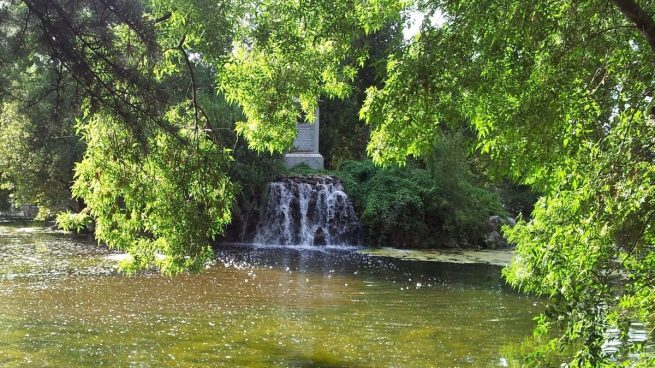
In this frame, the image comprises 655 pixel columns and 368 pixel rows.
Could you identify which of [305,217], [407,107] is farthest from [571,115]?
[305,217]

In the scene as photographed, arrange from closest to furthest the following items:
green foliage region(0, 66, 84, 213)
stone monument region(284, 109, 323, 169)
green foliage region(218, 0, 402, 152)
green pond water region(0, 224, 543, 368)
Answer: green foliage region(218, 0, 402, 152) < green pond water region(0, 224, 543, 368) < green foliage region(0, 66, 84, 213) < stone monument region(284, 109, 323, 169)

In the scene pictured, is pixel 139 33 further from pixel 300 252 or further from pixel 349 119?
pixel 349 119

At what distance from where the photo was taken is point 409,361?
7.17 m

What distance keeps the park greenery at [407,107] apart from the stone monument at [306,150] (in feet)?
57.7

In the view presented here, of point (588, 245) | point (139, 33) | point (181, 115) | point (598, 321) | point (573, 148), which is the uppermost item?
point (139, 33)

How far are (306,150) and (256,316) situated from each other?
16967mm

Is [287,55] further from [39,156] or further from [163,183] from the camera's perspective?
[39,156]

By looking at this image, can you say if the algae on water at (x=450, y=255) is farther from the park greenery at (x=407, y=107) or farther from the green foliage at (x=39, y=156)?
the green foliage at (x=39, y=156)

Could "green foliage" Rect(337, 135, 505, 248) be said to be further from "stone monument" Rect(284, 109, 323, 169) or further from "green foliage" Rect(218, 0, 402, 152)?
"green foliage" Rect(218, 0, 402, 152)

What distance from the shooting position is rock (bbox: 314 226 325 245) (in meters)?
21.8

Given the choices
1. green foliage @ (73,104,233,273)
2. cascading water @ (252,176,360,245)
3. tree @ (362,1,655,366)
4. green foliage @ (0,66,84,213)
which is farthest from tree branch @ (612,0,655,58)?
green foliage @ (0,66,84,213)

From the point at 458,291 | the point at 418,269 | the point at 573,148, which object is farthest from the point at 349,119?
the point at 573,148

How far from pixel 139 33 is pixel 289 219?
16.3 m

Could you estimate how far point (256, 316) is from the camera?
9.38 m
